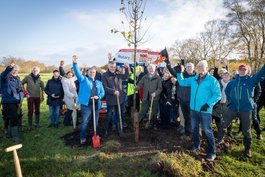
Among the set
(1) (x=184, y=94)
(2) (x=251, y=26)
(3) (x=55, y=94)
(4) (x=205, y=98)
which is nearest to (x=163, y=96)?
(1) (x=184, y=94)

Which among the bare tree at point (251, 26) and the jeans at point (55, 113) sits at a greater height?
the bare tree at point (251, 26)

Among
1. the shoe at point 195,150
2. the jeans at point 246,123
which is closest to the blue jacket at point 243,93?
the jeans at point 246,123

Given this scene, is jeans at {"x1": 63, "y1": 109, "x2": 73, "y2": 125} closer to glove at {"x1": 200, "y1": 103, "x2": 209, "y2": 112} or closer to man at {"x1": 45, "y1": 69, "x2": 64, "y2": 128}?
man at {"x1": 45, "y1": 69, "x2": 64, "y2": 128}

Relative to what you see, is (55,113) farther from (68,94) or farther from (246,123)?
(246,123)

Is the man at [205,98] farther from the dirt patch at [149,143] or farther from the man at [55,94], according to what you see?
the man at [55,94]

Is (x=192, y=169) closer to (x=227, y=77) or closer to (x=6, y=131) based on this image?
(x=227, y=77)

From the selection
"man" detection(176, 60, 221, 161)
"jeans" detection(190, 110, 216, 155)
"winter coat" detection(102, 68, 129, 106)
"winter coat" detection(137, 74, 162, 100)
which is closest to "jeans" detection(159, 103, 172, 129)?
"winter coat" detection(137, 74, 162, 100)

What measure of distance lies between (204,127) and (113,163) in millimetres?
2551

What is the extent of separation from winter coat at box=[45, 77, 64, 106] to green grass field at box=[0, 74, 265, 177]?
2238 millimetres

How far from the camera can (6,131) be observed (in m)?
9.26

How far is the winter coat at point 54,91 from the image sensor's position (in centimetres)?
961

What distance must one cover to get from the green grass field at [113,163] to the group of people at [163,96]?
0.51m

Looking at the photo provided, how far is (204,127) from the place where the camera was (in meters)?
6.31

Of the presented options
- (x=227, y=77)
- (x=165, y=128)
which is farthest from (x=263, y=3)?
(x=165, y=128)
